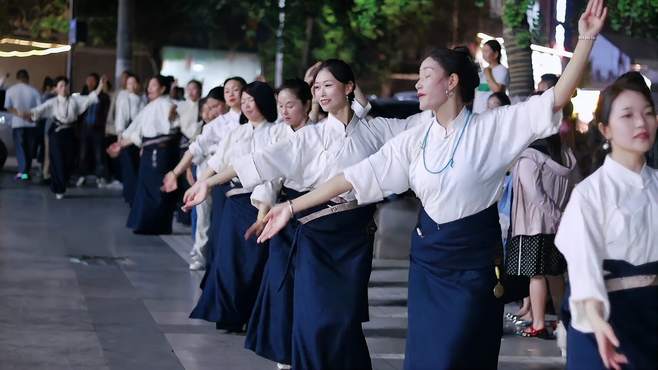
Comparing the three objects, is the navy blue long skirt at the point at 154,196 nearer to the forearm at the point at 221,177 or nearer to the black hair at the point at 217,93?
the black hair at the point at 217,93

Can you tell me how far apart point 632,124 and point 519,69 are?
833 cm

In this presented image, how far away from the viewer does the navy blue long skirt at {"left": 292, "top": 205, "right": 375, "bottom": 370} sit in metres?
7.51

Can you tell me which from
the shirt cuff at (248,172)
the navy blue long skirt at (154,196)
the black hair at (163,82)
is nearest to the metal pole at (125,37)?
the black hair at (163,82)

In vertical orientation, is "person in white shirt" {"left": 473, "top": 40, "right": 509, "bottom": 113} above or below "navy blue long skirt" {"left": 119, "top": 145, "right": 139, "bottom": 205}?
above

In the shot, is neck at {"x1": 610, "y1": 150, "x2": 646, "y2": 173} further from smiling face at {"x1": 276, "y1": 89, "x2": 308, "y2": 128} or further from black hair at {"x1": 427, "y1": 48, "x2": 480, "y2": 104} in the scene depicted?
smiling face at {"x1": 276, "y1": 89, "x2": 308, "y2": 128}

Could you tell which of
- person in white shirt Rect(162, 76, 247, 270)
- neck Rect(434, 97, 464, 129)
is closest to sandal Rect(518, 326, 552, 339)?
person in white shirt Rect(162, 76, 247, 270)

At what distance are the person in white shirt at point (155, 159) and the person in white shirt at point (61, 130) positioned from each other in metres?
4.08

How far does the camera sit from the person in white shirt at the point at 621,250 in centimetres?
501

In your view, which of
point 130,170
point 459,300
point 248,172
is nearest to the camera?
point 459,300

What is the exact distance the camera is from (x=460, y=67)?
636 cm

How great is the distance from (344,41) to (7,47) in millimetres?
15725

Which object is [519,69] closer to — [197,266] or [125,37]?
[197,266]

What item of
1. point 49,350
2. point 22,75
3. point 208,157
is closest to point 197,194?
point 49,350

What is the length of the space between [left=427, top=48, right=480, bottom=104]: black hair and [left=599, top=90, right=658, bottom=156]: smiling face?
123cm
